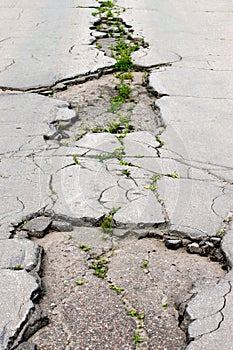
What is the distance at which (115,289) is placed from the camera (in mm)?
2826

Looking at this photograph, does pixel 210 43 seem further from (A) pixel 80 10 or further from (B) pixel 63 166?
(B) pixel 63 166

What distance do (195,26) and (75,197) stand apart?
567cm

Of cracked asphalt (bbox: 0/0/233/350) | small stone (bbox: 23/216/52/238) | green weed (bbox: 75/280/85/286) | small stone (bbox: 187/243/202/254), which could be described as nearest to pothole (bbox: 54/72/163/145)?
cracked asphalt (bbox: 0/0/233/350)

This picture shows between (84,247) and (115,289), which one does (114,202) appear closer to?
(84,247)

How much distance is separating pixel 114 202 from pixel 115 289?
33.4 inches

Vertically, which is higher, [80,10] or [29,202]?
[29,202]

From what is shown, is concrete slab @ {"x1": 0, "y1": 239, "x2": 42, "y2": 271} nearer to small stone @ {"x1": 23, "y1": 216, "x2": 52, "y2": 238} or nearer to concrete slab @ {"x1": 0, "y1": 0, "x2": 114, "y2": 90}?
small stone @ {"x1": 23, "y1": 216, "x2": 52, "y2": 238}

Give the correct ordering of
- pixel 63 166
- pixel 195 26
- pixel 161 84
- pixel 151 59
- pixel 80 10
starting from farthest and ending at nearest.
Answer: pixel 80 10
pixel 195 26
pixel 151 59
pixel 161 84
pixel 63 166

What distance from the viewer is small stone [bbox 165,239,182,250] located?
3176 mm

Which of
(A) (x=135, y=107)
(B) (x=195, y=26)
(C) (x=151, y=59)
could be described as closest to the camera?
(A) (x=135, y=107)

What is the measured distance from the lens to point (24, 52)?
6906 mm

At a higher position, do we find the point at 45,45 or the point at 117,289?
the point at 117,289

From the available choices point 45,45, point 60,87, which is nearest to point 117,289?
point 60,87

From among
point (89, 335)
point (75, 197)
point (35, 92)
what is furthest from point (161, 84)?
point (89, 335)
